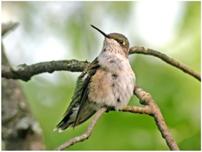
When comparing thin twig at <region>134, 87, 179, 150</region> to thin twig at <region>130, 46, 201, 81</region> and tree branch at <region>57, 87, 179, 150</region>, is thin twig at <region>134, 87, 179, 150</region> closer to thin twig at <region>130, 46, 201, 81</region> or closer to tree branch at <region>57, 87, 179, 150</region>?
tree branch at <region>57, 87, 179, 150</region>

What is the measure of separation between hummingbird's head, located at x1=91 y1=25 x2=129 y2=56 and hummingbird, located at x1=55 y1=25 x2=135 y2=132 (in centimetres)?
6

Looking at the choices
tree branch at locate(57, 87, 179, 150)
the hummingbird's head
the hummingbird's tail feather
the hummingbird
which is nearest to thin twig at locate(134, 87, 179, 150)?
tree branch at locate(57, 87, 179, 150)

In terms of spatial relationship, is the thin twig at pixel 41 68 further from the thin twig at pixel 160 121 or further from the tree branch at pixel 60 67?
the thin twig at pixel 160 121

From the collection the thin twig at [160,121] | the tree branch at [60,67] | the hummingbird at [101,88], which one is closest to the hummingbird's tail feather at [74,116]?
the hummingbird at [101,88]

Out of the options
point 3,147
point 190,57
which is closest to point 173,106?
point 190,57

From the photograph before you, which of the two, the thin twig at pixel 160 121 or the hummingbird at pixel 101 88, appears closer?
the thin twig at pixel 160 121

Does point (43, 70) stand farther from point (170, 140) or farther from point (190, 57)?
point (190, 57)

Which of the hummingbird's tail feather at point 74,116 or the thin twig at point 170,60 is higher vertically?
the thin twig at point 170,60

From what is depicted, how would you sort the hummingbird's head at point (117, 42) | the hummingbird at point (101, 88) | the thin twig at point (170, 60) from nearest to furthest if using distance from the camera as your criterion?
the hummingbird at point (101, 88) → the thin twig at point (170, 60) → the hummingbird's head at point (117, 42)

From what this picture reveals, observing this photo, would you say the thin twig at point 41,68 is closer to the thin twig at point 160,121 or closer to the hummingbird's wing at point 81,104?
the hummingbird's wing at point 81,104

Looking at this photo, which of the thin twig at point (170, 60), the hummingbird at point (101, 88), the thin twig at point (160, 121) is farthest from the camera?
the thin twig at point (170, 60)

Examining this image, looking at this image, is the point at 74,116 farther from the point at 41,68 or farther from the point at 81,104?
the point at 41,68

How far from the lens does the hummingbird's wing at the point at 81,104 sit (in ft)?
11.3

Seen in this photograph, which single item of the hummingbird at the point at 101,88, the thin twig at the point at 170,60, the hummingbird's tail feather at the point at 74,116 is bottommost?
the hummingbird's tail feather at the point at 74,116
